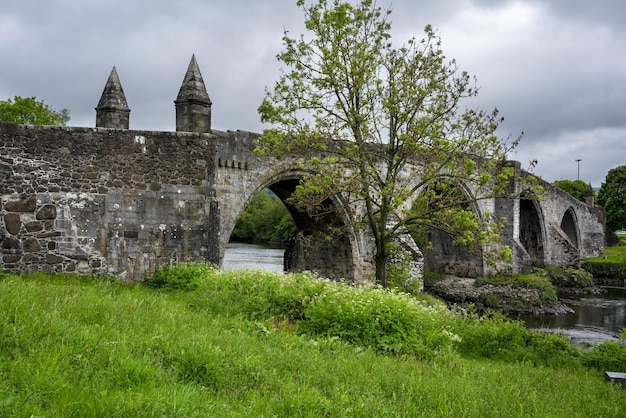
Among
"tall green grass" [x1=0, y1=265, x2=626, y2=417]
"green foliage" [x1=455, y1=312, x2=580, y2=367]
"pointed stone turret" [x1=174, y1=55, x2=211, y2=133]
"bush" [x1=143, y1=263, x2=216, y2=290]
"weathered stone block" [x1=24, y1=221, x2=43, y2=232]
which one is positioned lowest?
"green foliage" [x1=455, y1=312, x2=580, y2=367]

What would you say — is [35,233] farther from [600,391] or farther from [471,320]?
[600,391]

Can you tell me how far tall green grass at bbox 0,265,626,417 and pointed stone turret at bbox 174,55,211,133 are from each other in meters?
4.83

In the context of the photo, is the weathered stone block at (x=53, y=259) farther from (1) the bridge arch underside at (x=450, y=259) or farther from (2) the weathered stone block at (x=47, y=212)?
(1) the bridge arch underside at (x=450, y=259)

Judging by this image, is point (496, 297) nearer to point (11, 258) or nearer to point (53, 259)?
point (53, 259)

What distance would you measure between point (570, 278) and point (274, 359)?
101ft

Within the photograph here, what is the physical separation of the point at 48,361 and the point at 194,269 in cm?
734

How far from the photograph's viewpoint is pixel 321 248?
21.3m

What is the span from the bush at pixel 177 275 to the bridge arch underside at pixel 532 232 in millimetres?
28453

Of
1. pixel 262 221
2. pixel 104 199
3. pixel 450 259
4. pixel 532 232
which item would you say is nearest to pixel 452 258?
pixel 450 259

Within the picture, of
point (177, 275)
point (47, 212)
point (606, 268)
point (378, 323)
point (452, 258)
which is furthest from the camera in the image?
point (606, 268)

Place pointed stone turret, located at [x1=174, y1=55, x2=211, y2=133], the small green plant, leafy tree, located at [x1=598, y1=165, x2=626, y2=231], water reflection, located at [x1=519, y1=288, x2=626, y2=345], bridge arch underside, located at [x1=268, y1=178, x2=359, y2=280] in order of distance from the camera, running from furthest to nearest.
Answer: leafy tree, located at [x1=598, y1=165, x2=626, y2=231], the small green plant, bridge arch underside, located at [x1=268, y1=178, x2=359, y2=280], water reflection, located at [x1=519, y1=288, x2=626, y2=345], pointed stone turret, located at [x1=174, y1=55, x2=211, y2=133]

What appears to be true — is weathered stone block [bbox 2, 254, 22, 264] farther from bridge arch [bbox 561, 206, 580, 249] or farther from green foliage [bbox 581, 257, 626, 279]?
bridge arch [bbox 561, 206, 580, 249]

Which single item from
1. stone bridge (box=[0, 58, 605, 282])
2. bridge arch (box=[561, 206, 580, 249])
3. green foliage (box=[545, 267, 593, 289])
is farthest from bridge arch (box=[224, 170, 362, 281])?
bridge arch (box=[561, 206, 580, 249])

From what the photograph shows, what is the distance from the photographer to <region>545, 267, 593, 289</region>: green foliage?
32.6m
